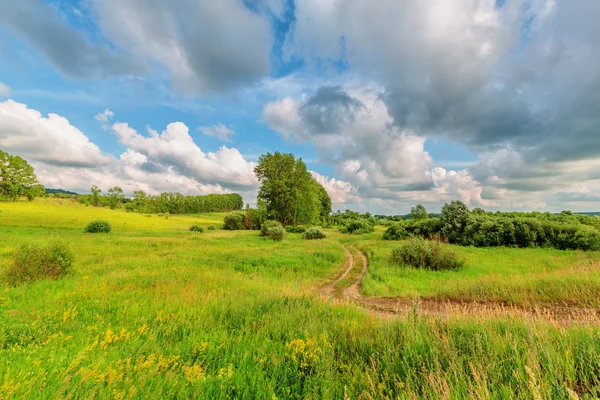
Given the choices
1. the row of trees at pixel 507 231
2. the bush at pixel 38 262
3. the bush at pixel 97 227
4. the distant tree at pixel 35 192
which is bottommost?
the bush at pixel 97 227

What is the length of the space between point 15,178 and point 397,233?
3443 inches

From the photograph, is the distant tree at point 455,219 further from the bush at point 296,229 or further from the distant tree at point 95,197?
the distant tree at point 95,197

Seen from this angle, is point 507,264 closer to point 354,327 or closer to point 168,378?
point 354,327

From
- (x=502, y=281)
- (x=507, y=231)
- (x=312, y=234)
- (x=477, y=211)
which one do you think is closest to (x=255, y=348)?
(x=502, y=281)

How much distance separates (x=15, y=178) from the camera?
5859 cm

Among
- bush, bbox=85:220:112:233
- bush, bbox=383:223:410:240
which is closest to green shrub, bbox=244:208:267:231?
bush, bbox=85:220:112:233

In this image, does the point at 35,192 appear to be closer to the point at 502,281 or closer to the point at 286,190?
the point at 286,190

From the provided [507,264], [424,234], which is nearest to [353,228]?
[424,234]

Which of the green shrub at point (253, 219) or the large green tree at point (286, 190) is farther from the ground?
the large green tree at point (286, 190)

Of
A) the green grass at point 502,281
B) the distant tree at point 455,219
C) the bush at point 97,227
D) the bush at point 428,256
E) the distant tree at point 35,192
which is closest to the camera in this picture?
the green grass at point 502,281

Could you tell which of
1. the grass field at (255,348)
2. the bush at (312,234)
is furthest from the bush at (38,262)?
the bush at (312,234)

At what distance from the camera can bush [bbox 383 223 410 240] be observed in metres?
38.5

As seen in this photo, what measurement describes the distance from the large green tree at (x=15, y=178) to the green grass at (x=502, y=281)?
276 ft

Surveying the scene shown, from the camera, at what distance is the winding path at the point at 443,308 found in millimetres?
6884
